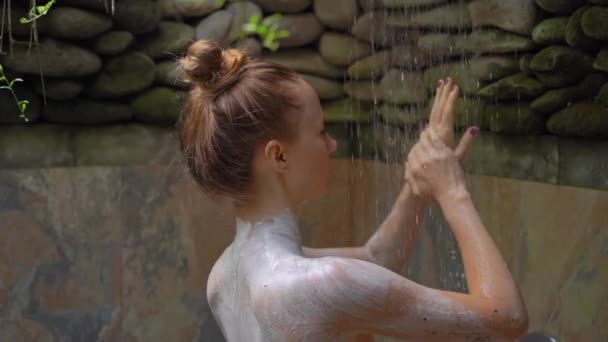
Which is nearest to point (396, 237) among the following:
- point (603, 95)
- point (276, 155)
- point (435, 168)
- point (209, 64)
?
point (435, 168)

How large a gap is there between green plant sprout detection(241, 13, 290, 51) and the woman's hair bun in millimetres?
1842

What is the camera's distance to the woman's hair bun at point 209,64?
138cm

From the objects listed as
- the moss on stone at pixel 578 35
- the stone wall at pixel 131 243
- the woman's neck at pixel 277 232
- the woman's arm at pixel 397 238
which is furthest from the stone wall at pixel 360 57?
the woman's neck at pixel 277 232

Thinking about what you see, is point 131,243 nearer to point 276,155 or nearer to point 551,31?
point 551,31

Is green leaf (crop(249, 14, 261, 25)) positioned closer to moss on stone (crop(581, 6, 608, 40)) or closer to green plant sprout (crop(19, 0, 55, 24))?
green plant sprout (crop(19, 0, 55, 24))

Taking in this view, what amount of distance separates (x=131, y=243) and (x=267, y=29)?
0.86 m

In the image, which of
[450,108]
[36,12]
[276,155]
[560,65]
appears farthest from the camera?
[36,12]

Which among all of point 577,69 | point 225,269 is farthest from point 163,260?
point 225,269

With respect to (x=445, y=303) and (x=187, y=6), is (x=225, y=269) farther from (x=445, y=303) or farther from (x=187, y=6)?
(x=187, y=6)

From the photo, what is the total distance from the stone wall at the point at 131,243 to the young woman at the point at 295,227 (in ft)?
4.60

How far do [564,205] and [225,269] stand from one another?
1.21 meters

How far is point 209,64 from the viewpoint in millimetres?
1383

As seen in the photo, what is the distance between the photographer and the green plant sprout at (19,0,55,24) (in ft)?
9.26

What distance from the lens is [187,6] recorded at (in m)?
3.21
